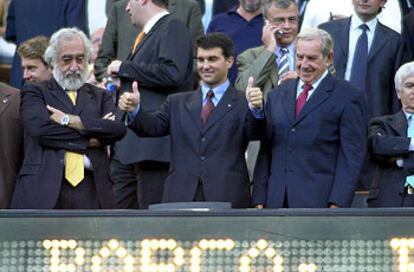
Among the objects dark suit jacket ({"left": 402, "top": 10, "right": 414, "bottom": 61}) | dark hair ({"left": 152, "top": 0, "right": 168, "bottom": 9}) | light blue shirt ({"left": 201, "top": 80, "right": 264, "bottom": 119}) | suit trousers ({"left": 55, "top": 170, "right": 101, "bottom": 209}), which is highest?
dark hair ({"left": 152, "top": 0, "right": 168, "bottom": 9})

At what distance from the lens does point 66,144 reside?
10281mm

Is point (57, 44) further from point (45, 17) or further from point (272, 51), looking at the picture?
point (45, 17)

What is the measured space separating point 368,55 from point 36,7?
153 inches

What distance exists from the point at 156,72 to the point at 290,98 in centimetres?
152

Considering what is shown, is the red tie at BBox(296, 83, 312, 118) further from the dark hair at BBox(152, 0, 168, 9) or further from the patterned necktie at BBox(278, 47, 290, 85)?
the dark hair at BBox(152, 0, 168, 9)

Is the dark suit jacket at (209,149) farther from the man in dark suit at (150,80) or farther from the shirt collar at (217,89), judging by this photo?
the man in dark suit at (150,80)

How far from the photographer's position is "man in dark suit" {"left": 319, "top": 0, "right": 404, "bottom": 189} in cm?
1176

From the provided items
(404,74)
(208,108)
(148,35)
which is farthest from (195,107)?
(404,74)

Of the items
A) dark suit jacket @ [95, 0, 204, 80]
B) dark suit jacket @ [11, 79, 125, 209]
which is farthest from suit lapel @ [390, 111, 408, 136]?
dark suit jacket @ [95, 0, 204, 80]

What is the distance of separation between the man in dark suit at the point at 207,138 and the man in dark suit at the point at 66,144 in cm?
34

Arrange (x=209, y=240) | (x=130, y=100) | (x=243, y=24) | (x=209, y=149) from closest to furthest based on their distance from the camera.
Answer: (x=209, y=240) < (x=130, y=100) < (x=209, y=149) < (x=243, y=24)

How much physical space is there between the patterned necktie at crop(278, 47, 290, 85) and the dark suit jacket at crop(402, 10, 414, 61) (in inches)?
39.9

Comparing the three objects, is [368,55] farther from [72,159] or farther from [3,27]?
[3,27]

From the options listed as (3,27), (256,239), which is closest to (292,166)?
(256,239)
